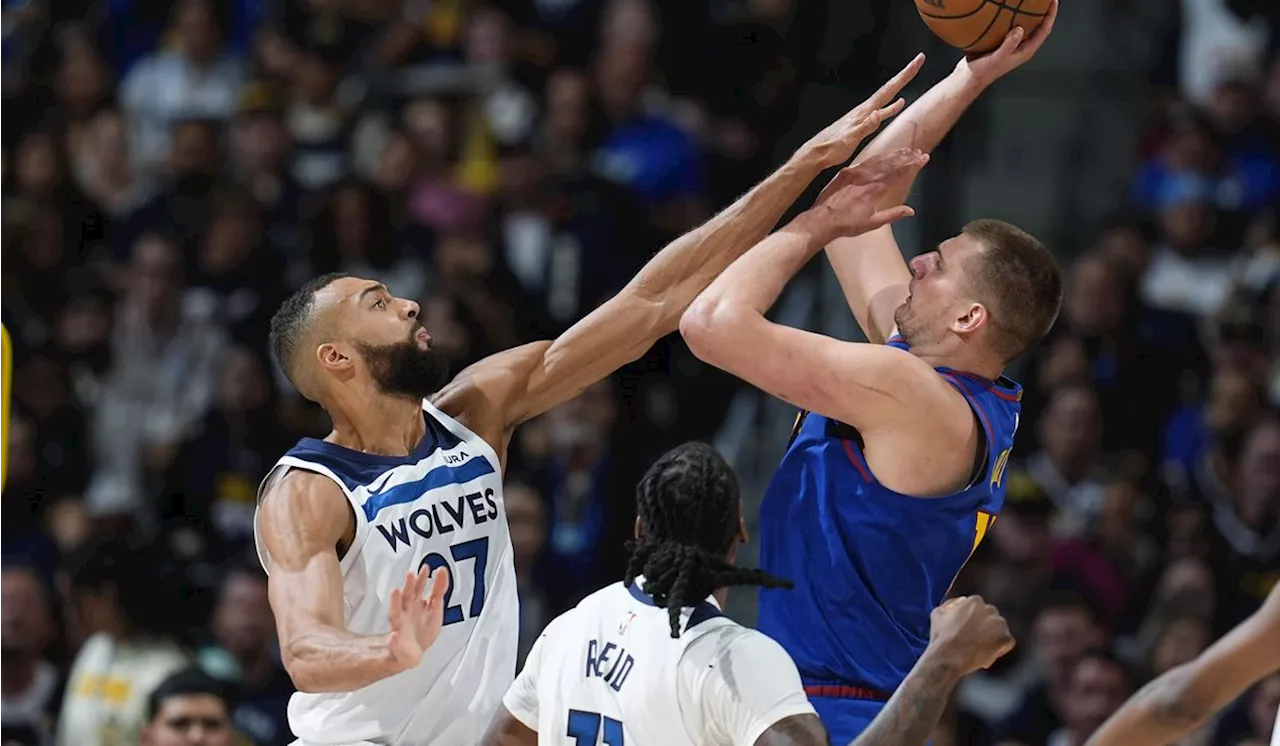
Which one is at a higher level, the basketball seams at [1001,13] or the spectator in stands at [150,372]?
the basketball seams at [1001,13]

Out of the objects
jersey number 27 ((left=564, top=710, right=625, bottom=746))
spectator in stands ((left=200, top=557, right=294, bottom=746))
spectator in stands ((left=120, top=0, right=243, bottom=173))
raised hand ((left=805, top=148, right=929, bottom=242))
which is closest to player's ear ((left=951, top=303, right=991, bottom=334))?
raised hand ((left=805, top=148, right=929, bottom=242))

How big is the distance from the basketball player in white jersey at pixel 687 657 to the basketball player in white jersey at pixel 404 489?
1.26ft

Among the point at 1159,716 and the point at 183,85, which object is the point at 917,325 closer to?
the point at 1159,716

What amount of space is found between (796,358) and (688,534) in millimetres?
513

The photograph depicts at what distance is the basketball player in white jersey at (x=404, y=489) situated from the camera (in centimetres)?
512

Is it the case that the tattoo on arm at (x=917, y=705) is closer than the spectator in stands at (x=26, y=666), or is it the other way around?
the tattoo on arm at (x=917, y=705)

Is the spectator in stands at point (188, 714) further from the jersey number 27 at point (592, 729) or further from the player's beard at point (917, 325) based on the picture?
the player's beard at point (917, 325)

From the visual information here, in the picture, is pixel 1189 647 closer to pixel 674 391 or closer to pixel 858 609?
pixel 674 391

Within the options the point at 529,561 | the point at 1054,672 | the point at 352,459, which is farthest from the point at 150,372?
the point at 352,459

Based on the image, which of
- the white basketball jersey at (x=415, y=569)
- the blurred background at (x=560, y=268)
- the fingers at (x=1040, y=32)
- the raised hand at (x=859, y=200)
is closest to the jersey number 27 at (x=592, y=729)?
the white basketball jersey at (x=415, y=569)

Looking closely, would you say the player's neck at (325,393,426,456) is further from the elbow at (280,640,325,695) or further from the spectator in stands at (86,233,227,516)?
the spectator in stands at (86,233,227,516)

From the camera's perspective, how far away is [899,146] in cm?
566

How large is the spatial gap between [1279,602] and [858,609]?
3.34 ft

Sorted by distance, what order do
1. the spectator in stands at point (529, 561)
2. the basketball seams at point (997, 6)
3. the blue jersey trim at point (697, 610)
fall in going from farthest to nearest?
1. the spectator in stands at point (529, 561)
2. the basketball seams at point (997, 6)
3. the blue jersey trim at point (697, 610)
